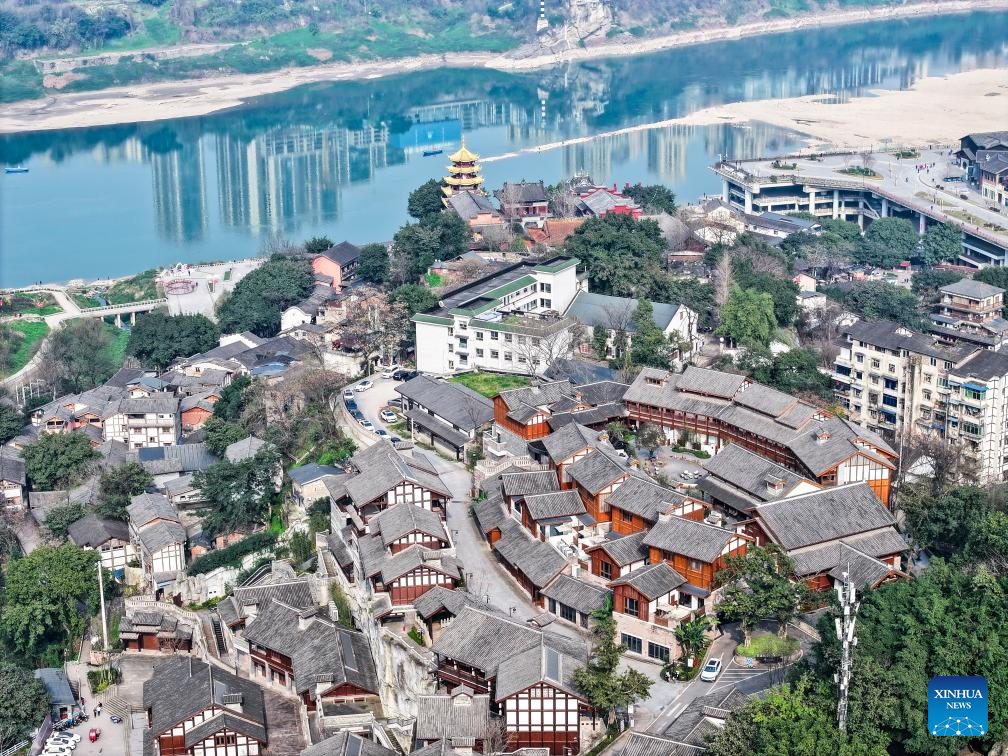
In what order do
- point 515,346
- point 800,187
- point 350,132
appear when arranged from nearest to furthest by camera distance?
point 515,346
point 800,187
point 350,132

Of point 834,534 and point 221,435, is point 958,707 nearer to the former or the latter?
point 834,534

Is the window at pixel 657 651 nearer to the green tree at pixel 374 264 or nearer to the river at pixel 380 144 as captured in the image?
the green tree at pixel 374 264

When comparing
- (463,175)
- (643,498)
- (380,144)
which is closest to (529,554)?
(643,498)

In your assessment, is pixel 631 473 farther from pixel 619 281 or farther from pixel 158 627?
pixel 619 281

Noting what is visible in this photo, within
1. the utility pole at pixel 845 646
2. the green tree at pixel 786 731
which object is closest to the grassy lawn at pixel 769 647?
the green tree at pixel 786 731

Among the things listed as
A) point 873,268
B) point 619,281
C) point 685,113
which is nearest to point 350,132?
point 685,113
